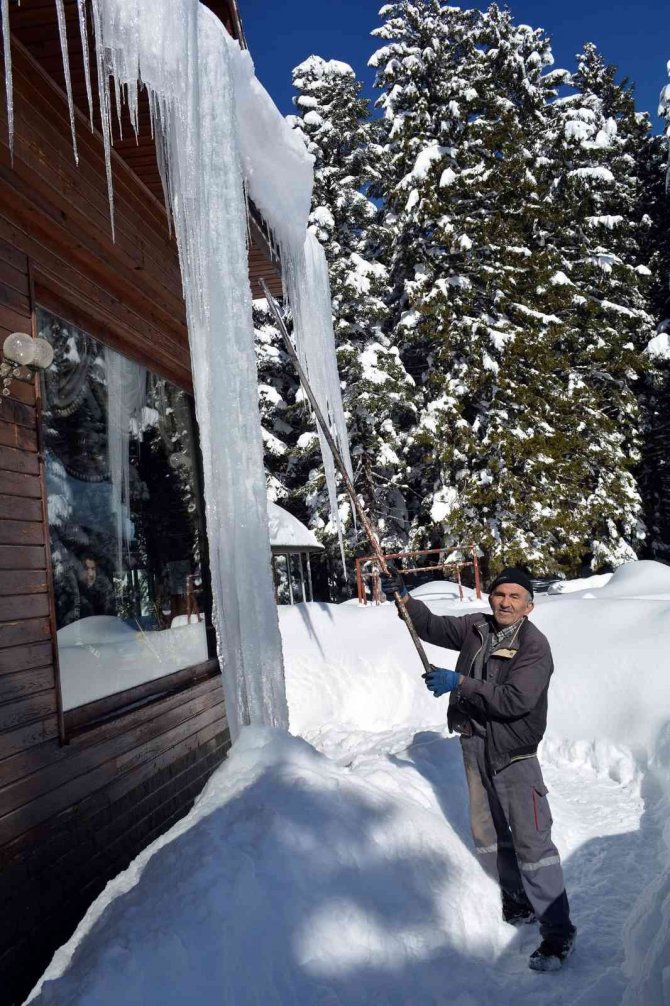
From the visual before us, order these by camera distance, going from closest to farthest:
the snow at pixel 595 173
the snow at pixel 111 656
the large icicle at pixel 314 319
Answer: the snow at pixel 111 656 → the large icicle at pixel 314 319 → the snow at pixel 595 173

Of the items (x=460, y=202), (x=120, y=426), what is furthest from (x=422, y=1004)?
(x=460, y=202)

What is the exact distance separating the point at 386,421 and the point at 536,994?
14992 mm

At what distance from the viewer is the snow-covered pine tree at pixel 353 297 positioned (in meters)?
16.2

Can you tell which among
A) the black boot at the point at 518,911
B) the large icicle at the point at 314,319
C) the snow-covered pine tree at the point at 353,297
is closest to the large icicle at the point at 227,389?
the black boot at the point at 518,911

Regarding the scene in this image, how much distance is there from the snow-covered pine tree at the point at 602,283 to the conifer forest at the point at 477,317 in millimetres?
62

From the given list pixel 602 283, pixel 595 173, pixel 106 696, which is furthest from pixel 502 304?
pixel 106 696

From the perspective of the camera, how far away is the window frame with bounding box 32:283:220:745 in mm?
3152

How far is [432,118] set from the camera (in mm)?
16766

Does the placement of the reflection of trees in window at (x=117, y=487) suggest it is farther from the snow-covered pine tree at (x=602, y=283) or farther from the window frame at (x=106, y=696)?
the snow-covered pine tree at (x=602, y=283)

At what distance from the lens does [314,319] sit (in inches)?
223

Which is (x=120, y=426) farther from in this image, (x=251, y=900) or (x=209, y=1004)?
(x=209, y=1004)

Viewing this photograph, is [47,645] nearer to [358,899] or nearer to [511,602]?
[358,899]

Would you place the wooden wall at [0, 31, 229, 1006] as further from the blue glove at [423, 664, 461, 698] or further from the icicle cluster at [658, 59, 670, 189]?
the icicle cluster at [658, 59, 670, 189]

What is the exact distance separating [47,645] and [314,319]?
3.41 m
